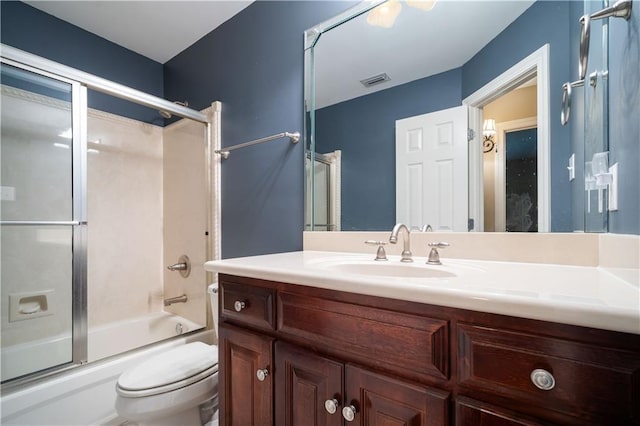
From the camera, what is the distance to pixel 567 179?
84cm

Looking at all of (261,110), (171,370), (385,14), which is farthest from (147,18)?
(171,370)

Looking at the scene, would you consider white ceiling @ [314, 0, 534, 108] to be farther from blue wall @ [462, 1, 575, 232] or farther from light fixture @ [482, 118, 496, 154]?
light fixture @ [482, 118, 496, 154]

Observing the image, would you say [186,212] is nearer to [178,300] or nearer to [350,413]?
[178,300]

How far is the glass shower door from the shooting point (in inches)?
58.1

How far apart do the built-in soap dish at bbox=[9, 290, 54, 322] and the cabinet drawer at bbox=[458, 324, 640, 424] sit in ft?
7.36

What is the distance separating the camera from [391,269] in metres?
0.97

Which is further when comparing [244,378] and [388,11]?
[388,11]

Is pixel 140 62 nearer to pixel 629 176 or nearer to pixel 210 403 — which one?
pixel 210 403

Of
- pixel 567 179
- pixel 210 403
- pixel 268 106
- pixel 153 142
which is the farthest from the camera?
pixel 153 142

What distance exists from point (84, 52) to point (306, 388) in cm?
260

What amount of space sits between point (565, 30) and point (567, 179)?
462mm

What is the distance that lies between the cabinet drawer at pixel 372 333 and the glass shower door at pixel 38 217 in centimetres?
144

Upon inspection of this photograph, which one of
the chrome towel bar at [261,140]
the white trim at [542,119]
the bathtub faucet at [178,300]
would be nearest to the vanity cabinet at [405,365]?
the white trim at [542,119]

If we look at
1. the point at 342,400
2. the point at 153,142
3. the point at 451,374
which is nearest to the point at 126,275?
the point at 153,142
